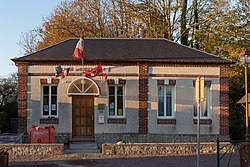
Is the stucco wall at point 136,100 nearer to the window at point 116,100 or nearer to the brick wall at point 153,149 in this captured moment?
the window at point 116,100

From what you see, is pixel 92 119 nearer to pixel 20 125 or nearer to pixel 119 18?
pixel 20 125

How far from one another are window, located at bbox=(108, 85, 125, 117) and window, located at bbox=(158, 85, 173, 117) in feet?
6.72

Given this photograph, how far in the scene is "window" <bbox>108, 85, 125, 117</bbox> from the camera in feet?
68.3

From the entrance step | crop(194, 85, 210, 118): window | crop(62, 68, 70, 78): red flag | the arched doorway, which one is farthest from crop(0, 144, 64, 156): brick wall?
crop(194, 85, 210, 118): window

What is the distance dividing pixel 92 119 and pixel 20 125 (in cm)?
371

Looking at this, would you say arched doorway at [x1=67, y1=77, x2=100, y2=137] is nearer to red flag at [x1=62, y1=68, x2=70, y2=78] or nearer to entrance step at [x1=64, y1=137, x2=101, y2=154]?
entrance step at [x1=64, y1=137, x2=101, y2=154]

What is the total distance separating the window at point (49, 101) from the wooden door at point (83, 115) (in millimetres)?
1032

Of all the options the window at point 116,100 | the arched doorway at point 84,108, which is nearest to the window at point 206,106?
the window at point 116,100

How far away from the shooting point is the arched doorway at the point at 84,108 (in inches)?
801

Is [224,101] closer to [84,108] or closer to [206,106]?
[206,106]

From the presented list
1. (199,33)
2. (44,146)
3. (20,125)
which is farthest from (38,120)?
(199,33)

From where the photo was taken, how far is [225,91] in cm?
2106

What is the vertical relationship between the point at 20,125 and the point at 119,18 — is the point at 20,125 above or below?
below

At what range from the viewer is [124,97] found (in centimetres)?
2083
